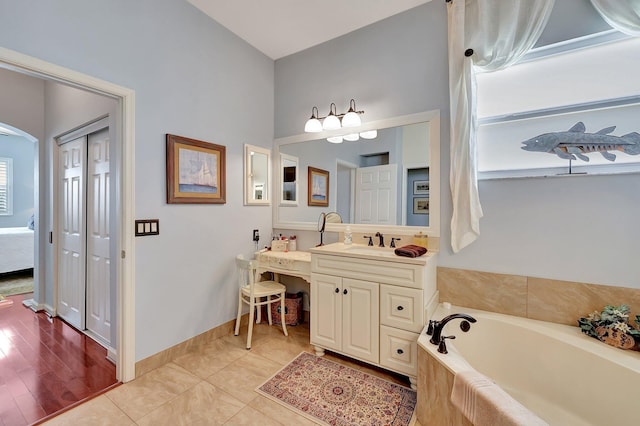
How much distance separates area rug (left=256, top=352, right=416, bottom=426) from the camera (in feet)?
5.53

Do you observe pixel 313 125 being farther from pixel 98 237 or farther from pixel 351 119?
pixel 98 237

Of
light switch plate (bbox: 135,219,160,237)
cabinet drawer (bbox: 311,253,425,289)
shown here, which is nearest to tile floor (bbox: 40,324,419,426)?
cabinet drawer (bbox: 311,253,425,289)

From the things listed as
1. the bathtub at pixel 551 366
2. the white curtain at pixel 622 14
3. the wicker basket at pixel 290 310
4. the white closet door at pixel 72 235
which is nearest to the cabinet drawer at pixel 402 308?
the bathtub at pixel 551 366

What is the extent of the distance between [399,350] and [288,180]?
2108 millimetres

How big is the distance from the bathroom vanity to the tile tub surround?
0.20m

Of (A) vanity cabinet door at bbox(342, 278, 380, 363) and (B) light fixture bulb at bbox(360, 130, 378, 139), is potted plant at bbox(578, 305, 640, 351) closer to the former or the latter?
(A) vanity cabinet door at bbox(342, 278, 380, 363)

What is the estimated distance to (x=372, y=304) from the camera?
6.89 feet

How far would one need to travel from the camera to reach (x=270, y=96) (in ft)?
10.7

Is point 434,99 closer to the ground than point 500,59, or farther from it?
closer to the ground

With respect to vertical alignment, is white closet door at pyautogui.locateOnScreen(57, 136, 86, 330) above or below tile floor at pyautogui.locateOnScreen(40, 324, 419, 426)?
above

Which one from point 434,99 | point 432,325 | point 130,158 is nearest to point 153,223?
point 130,158

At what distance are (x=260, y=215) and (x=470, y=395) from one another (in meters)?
2.51

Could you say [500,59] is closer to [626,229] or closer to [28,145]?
[626,229]

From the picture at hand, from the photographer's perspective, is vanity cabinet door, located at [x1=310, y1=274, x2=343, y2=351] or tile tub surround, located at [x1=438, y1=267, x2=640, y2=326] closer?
tile tub surround, located at [x1=438, y1=267, x2=640, y2=326]
